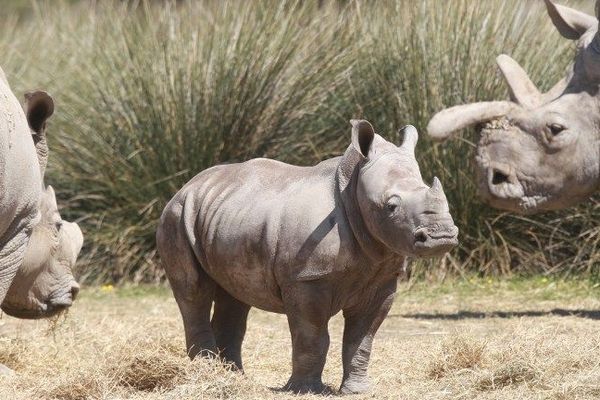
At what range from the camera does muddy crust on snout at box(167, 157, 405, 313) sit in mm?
5539

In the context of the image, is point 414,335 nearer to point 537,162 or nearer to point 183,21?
point 537,162

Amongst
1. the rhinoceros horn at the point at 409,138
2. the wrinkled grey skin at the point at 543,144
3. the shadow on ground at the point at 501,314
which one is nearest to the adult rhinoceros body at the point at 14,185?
the rhinoceros horn at the point at 409,138

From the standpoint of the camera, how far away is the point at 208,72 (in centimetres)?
1087

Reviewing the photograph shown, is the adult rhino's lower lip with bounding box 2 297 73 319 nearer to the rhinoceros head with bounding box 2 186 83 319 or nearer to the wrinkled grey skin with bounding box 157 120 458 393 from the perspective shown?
the rhinoceros head with bounding box 2 186 83 319

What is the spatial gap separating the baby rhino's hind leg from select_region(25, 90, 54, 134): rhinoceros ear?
76 cm

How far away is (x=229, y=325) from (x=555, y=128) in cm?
277

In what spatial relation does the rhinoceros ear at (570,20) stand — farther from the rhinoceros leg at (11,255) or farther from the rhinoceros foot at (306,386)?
the rhinoceros leg at (11,255)

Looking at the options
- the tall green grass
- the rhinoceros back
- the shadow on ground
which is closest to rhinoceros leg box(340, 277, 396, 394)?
the rhinoceros back

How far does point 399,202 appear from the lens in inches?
211

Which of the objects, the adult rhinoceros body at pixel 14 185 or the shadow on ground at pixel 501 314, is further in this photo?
the shadow on ground at pixel 501 314

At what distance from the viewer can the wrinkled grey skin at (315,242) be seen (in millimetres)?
5410

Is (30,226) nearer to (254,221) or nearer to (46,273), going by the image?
(254,221)

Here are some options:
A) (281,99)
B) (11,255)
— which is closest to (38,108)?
(11,255)

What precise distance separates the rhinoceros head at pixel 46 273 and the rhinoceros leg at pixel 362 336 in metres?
1.75
